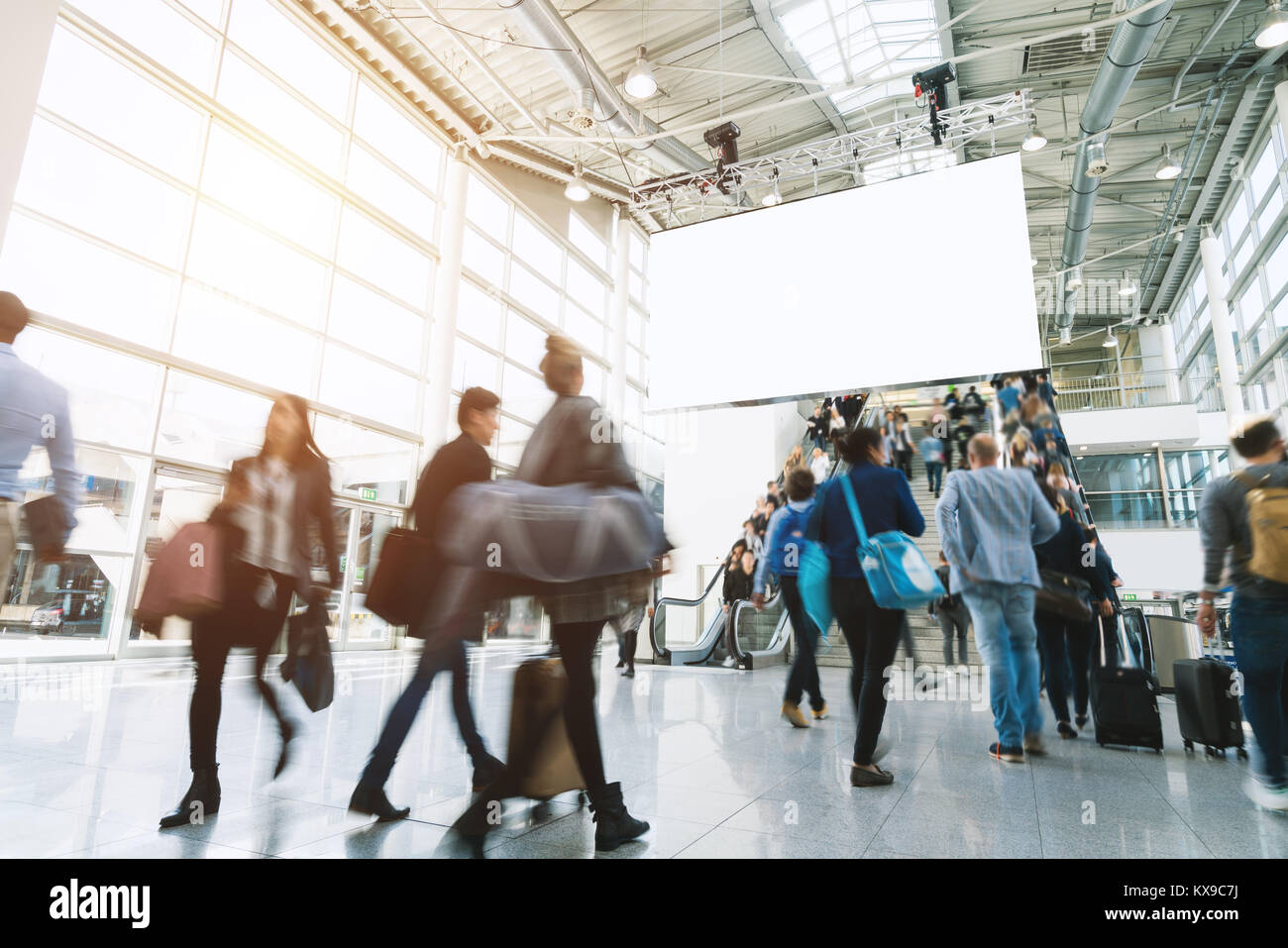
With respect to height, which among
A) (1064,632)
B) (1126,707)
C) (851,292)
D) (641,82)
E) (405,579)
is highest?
(641,82)

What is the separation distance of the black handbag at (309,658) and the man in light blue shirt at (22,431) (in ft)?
2.53

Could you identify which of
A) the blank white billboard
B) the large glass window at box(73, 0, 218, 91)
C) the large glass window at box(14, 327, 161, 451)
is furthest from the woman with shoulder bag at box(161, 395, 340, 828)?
the large glass window at box(73, 0, 218, 91)

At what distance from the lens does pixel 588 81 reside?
10328 mm

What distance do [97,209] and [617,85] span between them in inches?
312

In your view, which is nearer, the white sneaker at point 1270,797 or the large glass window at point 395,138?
the white sneaker at point 1270,797

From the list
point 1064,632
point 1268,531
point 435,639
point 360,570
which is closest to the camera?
point 435,639

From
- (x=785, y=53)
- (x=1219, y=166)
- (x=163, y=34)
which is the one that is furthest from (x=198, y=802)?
(x=1219, y=166)

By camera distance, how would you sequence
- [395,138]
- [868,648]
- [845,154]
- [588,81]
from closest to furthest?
[868,648]
[588,81]
[845,154]
[395,138]

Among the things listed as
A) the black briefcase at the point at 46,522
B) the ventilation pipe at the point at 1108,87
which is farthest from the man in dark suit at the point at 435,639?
the ventilation pipe at the point at 1108,87

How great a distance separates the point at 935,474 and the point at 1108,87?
585 cm

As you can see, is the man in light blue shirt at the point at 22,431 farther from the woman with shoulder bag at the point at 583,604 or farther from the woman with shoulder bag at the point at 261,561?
the woman with shoulder bag at the point at 583,604

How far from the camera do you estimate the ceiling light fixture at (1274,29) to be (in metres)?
8.41

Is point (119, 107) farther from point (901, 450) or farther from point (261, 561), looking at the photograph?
→ point (901, 450)

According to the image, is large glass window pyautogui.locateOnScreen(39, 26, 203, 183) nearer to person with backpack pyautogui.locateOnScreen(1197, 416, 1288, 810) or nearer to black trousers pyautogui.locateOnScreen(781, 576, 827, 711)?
black trousers pyautogui.locateOnScreen(781, 576, 827, 711)
